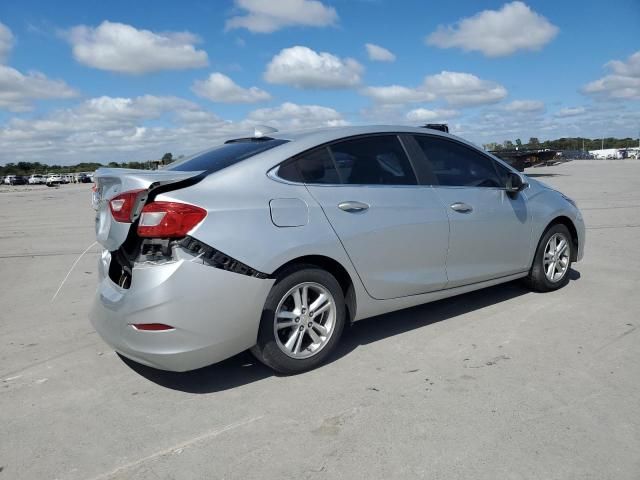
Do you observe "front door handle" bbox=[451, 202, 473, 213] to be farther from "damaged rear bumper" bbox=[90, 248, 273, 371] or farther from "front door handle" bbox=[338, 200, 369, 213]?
"damaged rear bumper" bbox=[90, 248, 273, 371]

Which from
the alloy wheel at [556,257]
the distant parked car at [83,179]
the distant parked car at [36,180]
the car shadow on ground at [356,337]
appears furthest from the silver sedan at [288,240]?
the distant parked car at [36,180]

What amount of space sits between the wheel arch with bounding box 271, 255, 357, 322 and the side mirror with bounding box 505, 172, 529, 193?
77.4 inches

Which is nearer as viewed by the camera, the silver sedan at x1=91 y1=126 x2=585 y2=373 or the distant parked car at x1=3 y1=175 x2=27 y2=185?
the silver sedan at x1=91 y1=126 x2=585 y2=373

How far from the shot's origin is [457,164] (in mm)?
4570

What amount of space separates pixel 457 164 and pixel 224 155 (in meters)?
2.03

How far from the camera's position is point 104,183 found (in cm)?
359

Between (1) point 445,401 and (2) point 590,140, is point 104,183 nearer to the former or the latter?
(1) point 445,401

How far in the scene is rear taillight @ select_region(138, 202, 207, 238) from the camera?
3.03 metres

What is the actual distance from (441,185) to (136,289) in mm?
2528

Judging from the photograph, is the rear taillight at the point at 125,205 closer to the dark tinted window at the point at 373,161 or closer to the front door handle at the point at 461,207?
the dark tinted window at the point at 373,161

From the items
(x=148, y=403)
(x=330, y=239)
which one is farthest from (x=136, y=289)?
(x=330, y=239)

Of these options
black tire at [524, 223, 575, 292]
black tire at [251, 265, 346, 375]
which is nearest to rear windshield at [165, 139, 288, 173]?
black tire at [251, 265, 346, 375]

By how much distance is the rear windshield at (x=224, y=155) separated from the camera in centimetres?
356

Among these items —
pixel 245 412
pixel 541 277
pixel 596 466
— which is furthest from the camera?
pixel 541 277
